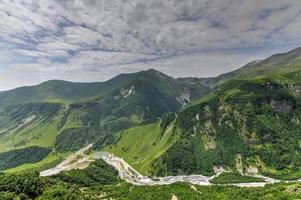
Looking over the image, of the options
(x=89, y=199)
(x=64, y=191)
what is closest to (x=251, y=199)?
(x=89, y=199)

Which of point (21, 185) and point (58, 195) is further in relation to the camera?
point (21, 185)

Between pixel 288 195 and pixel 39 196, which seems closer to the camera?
pixel 39 196

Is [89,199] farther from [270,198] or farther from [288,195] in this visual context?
[288,195]

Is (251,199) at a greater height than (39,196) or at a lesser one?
lesser

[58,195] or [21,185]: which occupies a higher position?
[21,185]

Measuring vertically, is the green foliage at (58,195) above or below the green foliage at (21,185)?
below

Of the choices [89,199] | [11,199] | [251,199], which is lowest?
[251,199]

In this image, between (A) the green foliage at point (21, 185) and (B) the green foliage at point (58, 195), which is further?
(A) the green foliage at point (21, 185)

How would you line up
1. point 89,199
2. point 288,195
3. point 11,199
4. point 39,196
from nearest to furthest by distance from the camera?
1. point 11,199
2. point 39,196
3. point 89,199
4. point 288,195

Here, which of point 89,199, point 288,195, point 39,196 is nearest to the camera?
point 39,196

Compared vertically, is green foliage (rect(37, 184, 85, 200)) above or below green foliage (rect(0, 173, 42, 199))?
below

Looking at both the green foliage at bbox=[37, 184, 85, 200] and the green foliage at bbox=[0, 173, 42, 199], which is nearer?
the green foliage at bbox=[37, 184, 85, 200]
